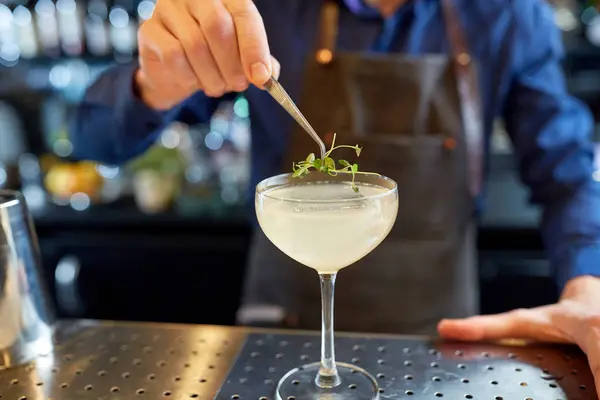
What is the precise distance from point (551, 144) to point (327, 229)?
0.87 m

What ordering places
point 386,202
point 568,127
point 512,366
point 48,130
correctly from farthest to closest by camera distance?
point 48,130 < point 568,127 < point 512,366 < point 386,202

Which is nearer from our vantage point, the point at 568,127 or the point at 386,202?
the point at 386,202

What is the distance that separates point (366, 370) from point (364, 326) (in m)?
0.58

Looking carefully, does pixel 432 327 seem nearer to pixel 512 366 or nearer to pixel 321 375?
pixel 512 366

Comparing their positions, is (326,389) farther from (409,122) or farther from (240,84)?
(409,122)

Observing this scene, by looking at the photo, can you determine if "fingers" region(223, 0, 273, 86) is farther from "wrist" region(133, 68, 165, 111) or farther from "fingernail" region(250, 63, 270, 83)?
"wrist" region(133, 68, 165, 111)

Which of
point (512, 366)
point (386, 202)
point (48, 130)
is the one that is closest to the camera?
point (386, 202)

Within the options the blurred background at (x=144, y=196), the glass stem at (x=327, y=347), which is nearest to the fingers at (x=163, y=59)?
the glass stem at (x=327, y=347)

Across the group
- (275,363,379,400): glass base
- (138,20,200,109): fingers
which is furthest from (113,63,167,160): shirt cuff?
(275,363,379,400): glass base

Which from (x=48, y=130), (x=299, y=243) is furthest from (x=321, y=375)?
(x=48, y=130)

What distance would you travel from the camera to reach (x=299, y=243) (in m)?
0.87

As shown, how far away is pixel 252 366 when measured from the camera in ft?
3.17

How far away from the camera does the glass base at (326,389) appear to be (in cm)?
88

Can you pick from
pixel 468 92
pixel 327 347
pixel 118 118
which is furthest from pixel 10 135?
pixel 327 347
